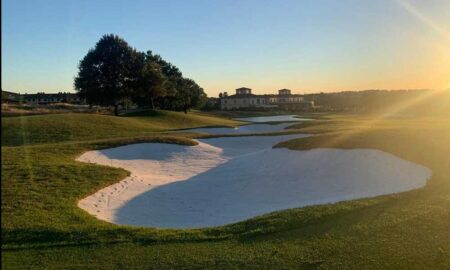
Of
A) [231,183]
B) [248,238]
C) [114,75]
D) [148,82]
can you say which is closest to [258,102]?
[148,82]

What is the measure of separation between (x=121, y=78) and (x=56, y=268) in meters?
62.9

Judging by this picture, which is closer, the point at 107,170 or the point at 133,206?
the point at 133,206

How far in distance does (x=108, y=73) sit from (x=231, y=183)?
2031 inches

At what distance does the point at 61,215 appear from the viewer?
13172mm

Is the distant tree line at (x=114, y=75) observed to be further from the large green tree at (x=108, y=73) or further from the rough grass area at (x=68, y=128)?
the rough grass area at (x=68, y=128)

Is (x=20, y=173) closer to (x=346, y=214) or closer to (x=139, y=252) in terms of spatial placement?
(x=139, y=252)

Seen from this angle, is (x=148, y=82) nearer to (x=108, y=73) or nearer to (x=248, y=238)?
(x=108, y=73)

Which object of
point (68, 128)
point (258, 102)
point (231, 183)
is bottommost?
point (231, 183)

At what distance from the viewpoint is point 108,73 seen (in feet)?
224

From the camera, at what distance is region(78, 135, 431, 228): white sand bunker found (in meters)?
16.1

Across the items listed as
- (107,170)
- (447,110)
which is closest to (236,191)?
(107,170)

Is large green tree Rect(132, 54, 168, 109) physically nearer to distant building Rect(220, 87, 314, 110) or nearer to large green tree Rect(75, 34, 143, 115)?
large green tree Rect(75, 34, 143, 115)

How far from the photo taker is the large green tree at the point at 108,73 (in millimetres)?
67500

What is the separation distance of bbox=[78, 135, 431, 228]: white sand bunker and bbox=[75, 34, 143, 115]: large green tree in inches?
1654
